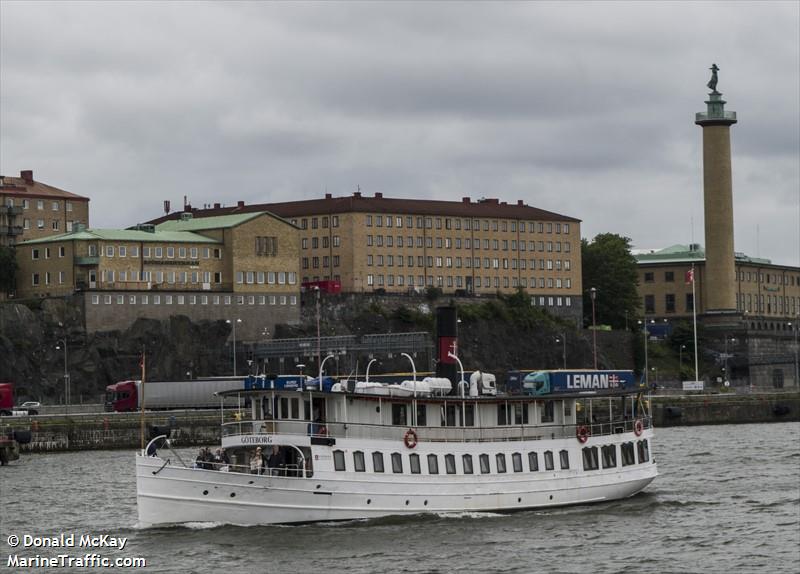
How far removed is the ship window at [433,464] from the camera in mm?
69062

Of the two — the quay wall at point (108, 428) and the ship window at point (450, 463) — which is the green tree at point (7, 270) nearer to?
the quay wall at point (108, 428)

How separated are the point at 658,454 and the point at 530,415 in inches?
1387

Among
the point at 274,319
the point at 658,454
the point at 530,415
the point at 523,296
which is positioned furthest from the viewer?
the point at 523,296

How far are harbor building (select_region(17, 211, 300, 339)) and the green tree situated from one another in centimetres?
76

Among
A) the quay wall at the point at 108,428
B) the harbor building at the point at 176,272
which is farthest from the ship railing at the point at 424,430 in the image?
the harbor building at the point at 176,272

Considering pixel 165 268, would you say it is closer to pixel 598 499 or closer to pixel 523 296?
pixel 523 296

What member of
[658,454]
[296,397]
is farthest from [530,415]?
[658,454]

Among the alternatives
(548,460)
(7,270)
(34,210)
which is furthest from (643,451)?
(34,210)

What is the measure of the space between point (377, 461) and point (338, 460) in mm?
1953

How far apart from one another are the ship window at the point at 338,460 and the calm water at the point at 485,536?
84.9 inches

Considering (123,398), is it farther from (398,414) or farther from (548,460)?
(398,414)

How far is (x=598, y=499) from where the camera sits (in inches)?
2958

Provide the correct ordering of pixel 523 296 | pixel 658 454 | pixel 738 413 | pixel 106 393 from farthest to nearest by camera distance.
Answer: pixel 523 296 → pixel 738 413 → pixel 106 393 → pixel 658 454

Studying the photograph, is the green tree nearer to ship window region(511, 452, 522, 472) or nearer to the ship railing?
the ship railing
